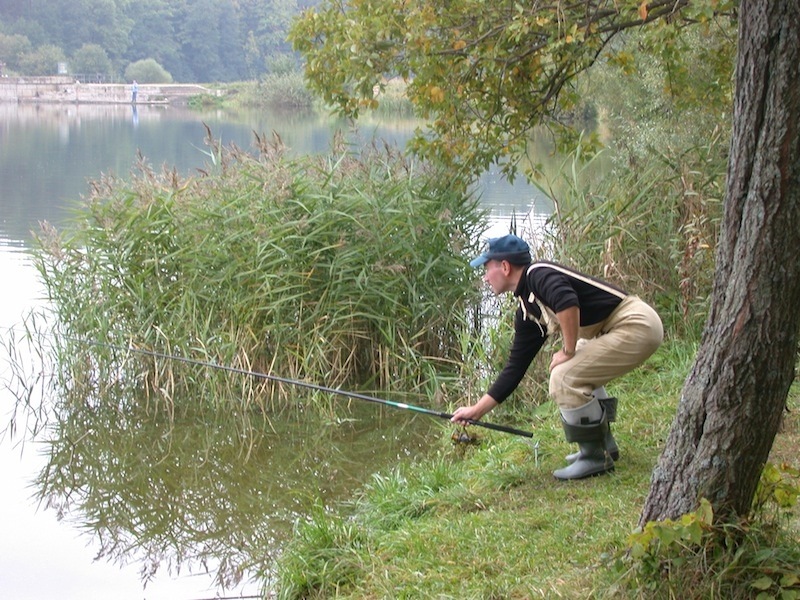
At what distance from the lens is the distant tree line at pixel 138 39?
6966 centimetres

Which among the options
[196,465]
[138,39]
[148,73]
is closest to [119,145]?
[196,465]

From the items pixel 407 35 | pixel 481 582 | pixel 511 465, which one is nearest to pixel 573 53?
pixel 407 35

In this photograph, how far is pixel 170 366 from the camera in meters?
7.96

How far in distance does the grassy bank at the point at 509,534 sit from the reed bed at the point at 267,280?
2140 millimetres

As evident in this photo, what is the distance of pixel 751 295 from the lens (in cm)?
307

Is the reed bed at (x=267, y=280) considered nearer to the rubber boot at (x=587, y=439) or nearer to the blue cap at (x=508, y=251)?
the rubber boot at (x=587, y=439)

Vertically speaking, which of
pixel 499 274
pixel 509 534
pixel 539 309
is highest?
pixel 499 274

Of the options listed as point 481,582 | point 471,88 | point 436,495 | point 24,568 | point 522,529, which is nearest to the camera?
point 481,582

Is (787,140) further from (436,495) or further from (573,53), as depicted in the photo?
(573,53)

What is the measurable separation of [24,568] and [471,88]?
15.1 feet

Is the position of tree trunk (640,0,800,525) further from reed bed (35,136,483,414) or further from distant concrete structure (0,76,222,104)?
distant concrete structure (0,76,222,104)

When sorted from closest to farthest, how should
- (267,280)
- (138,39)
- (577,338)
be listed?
1. (577,338)
2. (267,280)
3. (138,39)

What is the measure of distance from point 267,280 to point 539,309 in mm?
3560

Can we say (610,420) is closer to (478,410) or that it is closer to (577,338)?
(577,338)
